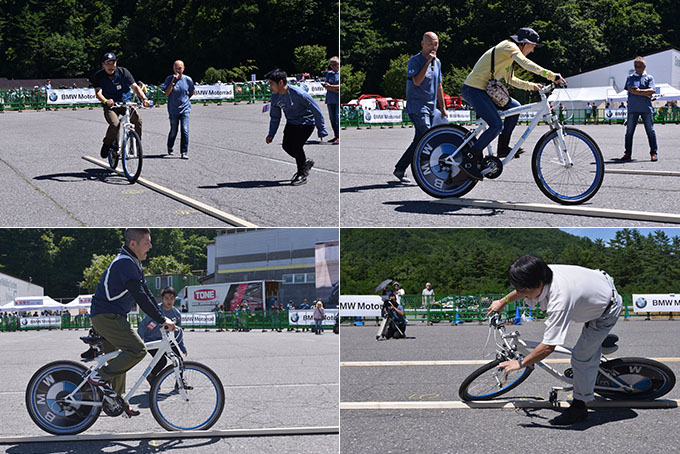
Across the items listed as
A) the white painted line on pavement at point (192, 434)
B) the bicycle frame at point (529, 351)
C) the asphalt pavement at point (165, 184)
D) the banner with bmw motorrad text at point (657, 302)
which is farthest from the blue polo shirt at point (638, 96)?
the banner with bmw motorrad text at point (657, 302)

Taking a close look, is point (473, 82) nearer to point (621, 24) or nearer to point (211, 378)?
point (211, 378)

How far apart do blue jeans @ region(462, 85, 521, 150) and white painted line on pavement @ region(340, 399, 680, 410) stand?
2.61 m

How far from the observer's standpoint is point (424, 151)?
651 cm

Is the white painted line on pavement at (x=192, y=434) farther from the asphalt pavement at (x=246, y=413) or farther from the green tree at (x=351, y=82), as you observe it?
the green tree at (x=351, y=82)

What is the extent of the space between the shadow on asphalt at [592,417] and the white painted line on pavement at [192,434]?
124 cm

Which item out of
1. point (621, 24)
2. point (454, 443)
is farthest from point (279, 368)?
point (621, 24)

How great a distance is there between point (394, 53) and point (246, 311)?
11.3 metres

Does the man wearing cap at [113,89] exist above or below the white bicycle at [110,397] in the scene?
above

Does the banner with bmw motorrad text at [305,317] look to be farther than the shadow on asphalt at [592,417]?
Yes

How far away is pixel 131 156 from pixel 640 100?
→ 25.1ft

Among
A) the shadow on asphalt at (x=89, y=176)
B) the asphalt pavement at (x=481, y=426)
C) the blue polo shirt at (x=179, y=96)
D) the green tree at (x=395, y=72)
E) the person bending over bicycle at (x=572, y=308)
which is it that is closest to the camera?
the asphalt pavement at (x=481, y=426)

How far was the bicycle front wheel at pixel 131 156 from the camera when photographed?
25.0 feet

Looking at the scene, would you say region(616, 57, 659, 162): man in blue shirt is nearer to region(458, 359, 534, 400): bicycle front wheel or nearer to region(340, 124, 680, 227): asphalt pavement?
region(340, 124, 680, 227): asphalt pavement

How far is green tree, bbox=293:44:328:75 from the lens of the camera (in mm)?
7336
